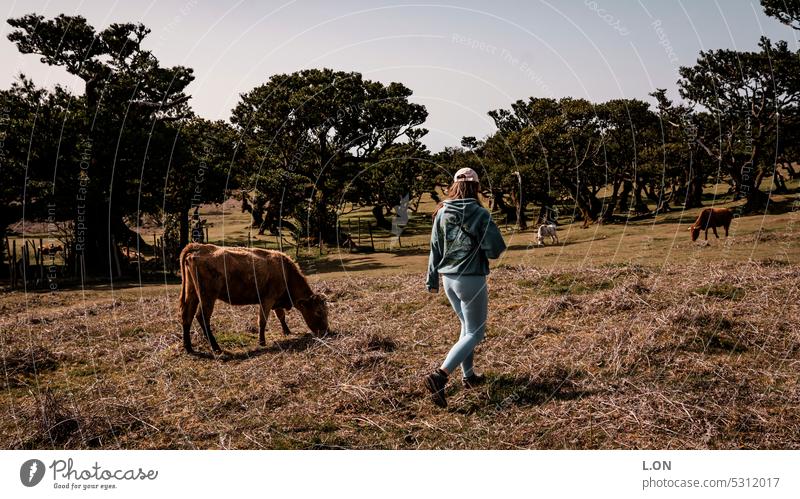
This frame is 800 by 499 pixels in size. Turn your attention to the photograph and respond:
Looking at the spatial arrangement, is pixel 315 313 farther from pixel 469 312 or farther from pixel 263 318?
pixel 469 312

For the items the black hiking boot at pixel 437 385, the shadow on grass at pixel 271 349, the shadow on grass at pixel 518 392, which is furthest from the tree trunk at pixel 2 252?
the shadow on grass at pixel 518 392

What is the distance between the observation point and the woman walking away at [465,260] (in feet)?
23.9

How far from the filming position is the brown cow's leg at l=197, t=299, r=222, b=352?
11.1 meters

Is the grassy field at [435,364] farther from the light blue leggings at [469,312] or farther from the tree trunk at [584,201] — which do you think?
the tree trunk at [584,201]

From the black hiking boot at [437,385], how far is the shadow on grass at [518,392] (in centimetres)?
27

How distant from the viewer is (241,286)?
38.7 ft

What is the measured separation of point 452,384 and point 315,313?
447 centimetres

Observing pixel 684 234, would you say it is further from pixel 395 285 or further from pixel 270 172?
pixel 270 172

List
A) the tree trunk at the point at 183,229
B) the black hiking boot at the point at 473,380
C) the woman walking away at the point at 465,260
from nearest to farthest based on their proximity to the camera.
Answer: the woman walking away at the point at 465,260 → the black hiking boot at the point at 473,380 → the tree trunk at the point at 183,229

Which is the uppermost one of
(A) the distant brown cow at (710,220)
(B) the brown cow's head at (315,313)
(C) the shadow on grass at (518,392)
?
A: (A) the distant brown cow at (710,220)

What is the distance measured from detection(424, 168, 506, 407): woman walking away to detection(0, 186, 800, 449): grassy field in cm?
68

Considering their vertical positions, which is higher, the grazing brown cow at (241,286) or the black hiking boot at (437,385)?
the grazing brown cow at (241,286)

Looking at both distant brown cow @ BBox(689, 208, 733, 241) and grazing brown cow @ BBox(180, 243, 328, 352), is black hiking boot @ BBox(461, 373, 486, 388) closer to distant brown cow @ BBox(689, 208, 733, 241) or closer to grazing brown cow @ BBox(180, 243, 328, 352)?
grazing brown cow @ BBox(180, 243, 328, 352)

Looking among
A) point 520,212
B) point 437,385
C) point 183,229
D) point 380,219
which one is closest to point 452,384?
point 437,385
